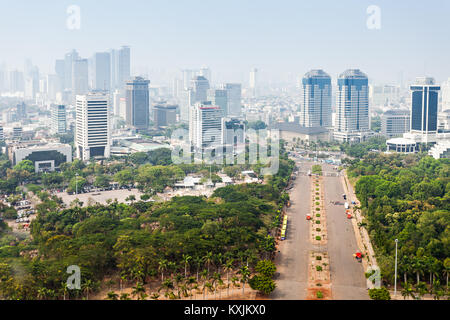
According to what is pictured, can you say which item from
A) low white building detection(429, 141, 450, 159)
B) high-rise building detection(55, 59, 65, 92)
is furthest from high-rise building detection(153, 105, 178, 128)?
low white building detection(429, 141, 450, 159)

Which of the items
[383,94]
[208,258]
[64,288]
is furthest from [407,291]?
[383,94]

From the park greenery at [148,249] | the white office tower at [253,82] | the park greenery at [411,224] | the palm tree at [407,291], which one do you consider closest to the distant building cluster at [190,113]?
the white office tower at [253,82]

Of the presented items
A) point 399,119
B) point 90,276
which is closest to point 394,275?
point 90,276

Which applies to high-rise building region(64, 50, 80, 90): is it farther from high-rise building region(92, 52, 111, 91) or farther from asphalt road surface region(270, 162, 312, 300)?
asphalt road surface region(270, 162, 312, 300)

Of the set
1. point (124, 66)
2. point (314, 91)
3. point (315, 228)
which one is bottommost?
point (315, 228)

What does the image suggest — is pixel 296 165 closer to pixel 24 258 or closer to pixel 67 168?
pixel 67 168
